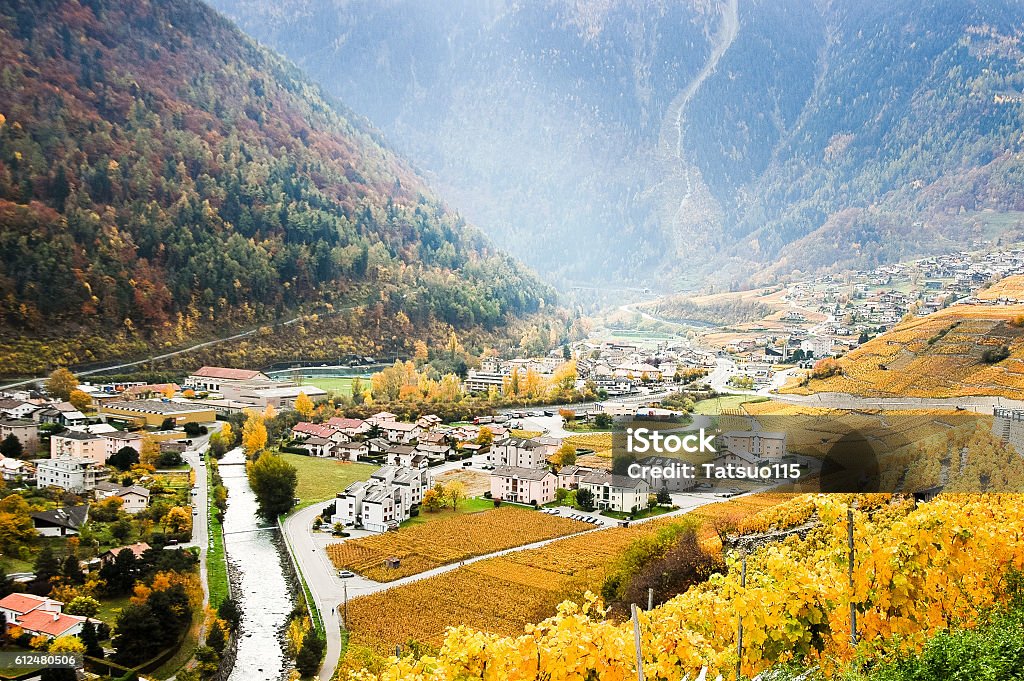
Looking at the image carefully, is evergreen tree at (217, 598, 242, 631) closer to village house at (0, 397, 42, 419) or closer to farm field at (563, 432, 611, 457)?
farm field at (563, 432, 611, 457)

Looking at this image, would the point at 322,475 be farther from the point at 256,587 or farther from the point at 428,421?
the point at 256,587

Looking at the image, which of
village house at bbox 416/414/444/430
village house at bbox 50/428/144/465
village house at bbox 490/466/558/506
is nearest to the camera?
village house at bbox 490/466/558/506

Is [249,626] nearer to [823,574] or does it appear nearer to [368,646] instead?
[368,646]

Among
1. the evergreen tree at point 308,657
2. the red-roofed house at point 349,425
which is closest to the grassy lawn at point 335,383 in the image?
the red-roofed house at point 349,425

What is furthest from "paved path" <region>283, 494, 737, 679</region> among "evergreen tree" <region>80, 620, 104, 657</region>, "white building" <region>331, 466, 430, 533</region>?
"evergreen tree" <region>80, 620, 104, 657</region>

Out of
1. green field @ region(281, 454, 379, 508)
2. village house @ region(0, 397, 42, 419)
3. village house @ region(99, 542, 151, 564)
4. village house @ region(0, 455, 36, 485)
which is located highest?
village house @ region(0, 397, 42, 419)

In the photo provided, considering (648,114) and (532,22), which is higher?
(532,22)

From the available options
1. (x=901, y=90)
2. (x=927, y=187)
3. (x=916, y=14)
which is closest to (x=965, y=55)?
(x=901, y=90)

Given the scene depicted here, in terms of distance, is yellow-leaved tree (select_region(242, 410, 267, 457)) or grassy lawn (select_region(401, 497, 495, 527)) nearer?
grassy lawn (select_region(401, 497, 495, 527))

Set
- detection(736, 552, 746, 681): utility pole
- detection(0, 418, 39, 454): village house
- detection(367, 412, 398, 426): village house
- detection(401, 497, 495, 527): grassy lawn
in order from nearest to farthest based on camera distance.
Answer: detection(736, 552, 746, 681): utility pole → detection(401, 497, 495, 527): grassy lawn → detection(0, 418, 39, 454): village house → detection(367, 412, 398, 426): village house
